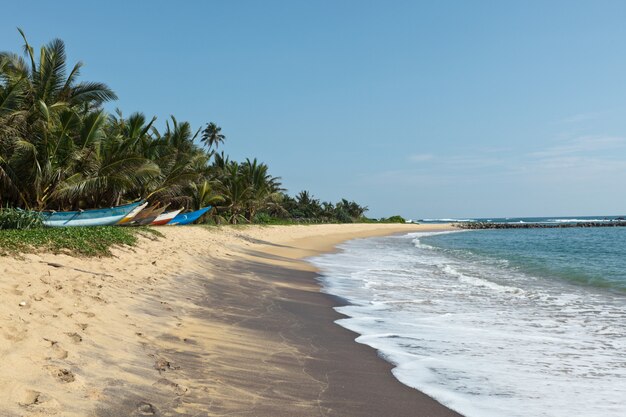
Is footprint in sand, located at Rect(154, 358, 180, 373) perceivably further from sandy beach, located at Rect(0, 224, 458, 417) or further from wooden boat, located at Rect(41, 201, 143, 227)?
wooden boat, located at Rect(41, 201, 143, 227)

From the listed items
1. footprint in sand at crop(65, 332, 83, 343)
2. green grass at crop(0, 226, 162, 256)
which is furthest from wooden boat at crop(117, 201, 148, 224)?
footprint in sand at crop(65, 332, 83, 343)

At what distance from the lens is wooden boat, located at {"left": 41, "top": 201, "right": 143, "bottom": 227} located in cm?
1903

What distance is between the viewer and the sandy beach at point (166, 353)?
153 inches

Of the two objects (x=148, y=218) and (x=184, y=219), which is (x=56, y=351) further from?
(x=184, y=219)

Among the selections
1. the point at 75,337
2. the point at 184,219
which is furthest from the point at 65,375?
the point at 184,219

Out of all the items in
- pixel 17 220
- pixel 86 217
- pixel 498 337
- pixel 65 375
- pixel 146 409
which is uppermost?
pixel 86 217

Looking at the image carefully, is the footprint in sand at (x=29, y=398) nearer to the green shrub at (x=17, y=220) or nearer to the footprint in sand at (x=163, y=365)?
the footprint in sand at (x=163, y=365)

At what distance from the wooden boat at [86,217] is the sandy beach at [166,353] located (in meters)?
10.9

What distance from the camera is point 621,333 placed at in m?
8.01

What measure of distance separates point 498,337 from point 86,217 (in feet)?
60.7

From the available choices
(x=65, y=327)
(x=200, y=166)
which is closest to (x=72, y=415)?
(x=65, y=327)

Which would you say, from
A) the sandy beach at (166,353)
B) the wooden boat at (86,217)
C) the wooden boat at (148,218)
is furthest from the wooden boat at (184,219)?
the sandy beach at (166,353)

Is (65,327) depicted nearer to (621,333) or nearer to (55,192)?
(621,333)

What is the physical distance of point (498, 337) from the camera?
748cm
